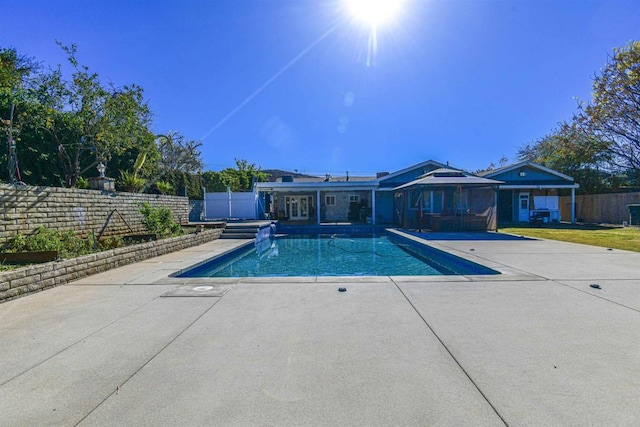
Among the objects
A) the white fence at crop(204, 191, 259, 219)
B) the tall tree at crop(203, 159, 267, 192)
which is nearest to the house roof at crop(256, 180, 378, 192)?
the white fence at crop(204, 191, 259, 219)

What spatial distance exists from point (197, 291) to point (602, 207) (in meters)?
24.9

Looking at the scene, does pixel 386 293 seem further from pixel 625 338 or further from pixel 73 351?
pixel 73 351

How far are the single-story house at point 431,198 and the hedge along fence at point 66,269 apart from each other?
10782 millimetres

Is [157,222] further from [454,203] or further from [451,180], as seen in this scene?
[454,203]

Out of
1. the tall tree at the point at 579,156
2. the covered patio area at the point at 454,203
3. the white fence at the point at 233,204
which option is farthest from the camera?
the white fence at the point at 233,204

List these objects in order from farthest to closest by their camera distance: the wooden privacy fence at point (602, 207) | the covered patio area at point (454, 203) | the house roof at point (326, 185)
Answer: the house roof at point (326, 185) → the wooden privacy fence at point (602, 207) → the covered patio area at point (454, 203)

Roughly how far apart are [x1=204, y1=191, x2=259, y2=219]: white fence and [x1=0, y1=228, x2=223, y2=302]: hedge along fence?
12436 millimetres

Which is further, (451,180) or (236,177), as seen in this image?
(236,177)

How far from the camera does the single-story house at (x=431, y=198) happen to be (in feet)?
46.8

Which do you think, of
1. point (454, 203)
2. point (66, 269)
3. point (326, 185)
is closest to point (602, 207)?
point (454, 203)

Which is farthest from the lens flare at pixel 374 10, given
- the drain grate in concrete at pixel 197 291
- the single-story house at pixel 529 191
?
the single-story house at pixel 529 191

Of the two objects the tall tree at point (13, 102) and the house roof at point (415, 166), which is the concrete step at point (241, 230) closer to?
the tall tree at point (13, 102)

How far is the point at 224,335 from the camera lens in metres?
3.04

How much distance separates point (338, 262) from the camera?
8.88 metres
